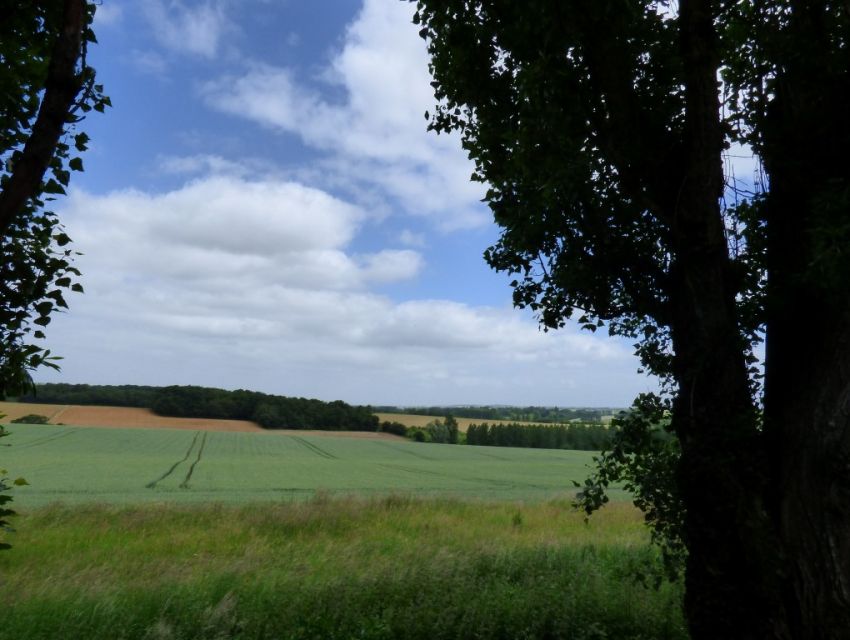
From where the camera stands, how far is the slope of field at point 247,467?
981 inches

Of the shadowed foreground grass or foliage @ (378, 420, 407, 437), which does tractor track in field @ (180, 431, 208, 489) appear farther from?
foliage @ (378, 420, 407, 437)

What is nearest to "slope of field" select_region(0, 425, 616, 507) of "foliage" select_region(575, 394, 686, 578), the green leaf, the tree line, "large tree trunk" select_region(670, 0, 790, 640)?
the tree line

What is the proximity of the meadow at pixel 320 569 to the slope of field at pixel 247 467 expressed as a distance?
59cm

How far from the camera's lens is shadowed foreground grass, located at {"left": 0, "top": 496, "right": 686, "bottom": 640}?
680 cm

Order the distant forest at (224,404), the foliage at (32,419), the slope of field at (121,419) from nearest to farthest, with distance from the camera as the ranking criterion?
1. the slope of field at (121,419)
2. the foliage at (32,419)
3. the distant forest at (224,404)

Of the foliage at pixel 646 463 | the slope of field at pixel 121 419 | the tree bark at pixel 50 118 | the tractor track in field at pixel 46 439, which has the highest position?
the tree bark at pixel 50 118

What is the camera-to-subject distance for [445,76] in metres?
7.19

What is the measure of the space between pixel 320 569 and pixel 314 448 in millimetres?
44630

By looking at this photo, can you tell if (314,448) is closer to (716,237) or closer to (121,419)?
(121,419)

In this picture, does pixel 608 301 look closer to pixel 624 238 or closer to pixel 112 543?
pixel 624 238

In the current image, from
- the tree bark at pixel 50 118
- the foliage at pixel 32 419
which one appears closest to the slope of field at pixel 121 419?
the foliage at pixel 32 419

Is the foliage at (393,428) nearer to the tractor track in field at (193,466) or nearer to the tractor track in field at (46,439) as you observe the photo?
the tractor track in field at (193,466)

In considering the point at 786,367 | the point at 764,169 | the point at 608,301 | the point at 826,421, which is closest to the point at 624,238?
the point at 608,301

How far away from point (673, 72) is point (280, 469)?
33135 mm
